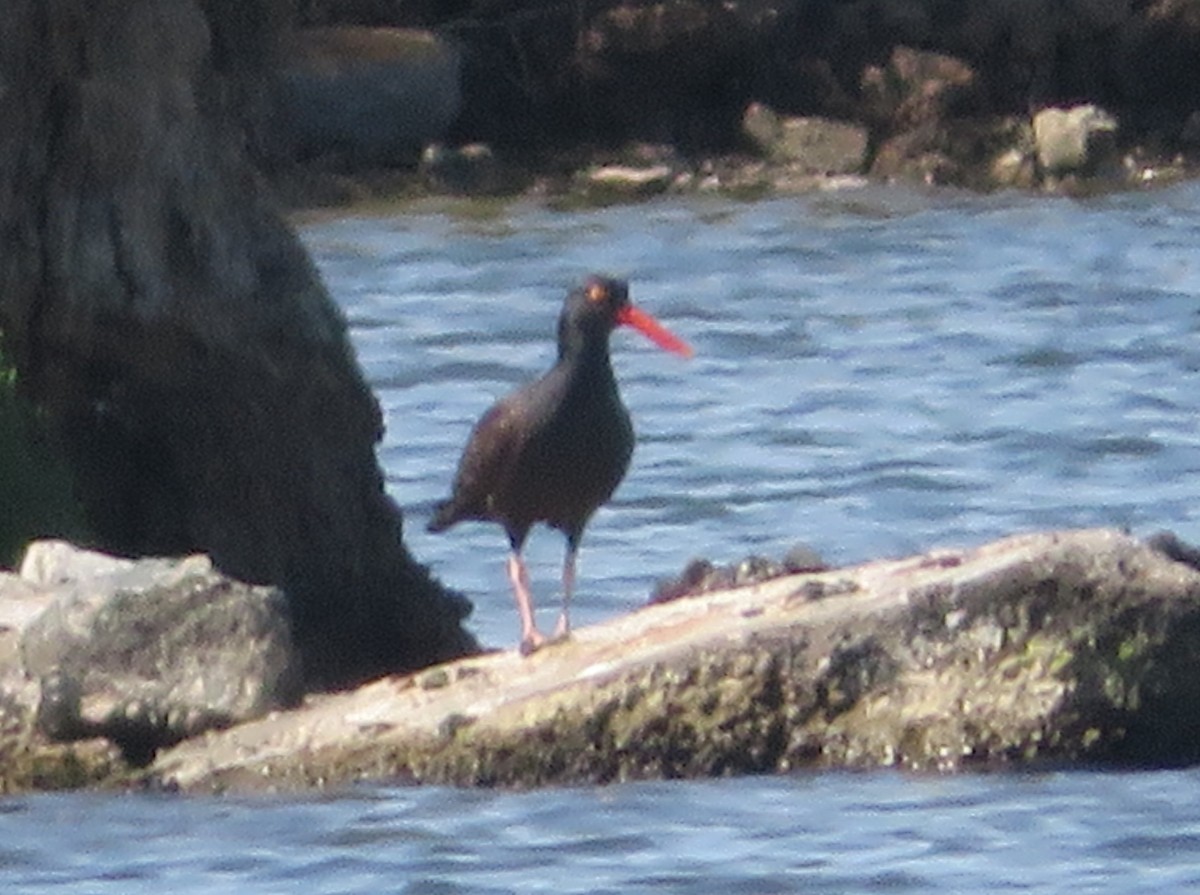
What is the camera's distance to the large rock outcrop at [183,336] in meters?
10.7

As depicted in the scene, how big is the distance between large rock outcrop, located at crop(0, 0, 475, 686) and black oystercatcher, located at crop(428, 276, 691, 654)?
1.69 feet

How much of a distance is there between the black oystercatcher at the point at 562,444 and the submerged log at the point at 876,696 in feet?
4.63

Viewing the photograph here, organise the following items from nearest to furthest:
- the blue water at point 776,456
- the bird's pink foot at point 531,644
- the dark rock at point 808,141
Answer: the blue water at point 776,456 → the bird's pink foot at point 531,644 → the dark rock at point 808,141

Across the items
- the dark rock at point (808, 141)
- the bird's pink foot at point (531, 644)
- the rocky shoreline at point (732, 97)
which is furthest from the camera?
the dark rock at point (808, 141)

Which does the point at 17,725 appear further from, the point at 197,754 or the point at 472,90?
the point at 472,90

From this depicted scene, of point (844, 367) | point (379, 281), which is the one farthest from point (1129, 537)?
point (379, 281)

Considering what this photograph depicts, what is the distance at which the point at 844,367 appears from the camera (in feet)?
63.7

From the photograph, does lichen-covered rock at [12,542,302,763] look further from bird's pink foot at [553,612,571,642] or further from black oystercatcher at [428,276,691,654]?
black oystercatcher at [428,276,691,654]

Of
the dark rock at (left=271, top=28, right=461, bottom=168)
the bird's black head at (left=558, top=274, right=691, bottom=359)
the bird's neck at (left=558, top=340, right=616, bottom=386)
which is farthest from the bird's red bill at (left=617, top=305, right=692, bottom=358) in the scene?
the dark rock at (left=271, top=28, right=461, bottom=168)

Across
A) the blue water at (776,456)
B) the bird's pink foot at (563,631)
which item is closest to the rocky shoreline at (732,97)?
the blue water at (776,456)

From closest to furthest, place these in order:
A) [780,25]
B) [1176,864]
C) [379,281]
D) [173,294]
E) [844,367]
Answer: [1176,864], [173,294], [844,367], [379,281], [780,25]

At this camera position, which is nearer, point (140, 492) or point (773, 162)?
point (140, 492)

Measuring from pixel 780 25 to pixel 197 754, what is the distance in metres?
21.7

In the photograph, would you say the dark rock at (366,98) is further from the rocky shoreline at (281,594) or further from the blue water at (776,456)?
the rocky shoreline at (281,594)
